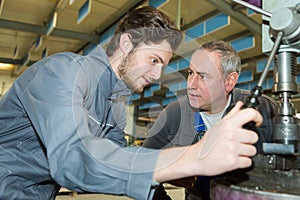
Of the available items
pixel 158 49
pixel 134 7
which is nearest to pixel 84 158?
pixel 158 49

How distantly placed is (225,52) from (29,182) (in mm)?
937

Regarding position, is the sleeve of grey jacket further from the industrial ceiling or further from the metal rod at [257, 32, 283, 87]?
the industrial ceiling

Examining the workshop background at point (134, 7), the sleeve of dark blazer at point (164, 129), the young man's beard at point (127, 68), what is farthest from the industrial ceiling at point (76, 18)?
the young man's beard at point (127, 68)

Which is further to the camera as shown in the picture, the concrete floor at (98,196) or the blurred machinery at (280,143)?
the concrete floor at (98,196)

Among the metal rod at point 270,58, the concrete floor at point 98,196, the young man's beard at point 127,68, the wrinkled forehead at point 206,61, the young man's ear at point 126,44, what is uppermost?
the wrinkled forehead at point 206,61

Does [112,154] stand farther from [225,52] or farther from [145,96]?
[225,52]

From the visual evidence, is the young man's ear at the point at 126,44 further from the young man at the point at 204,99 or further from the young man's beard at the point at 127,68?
the young man at the point at 204,99

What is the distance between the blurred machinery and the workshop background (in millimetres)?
441

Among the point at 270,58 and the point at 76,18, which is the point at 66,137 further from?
the point at 76,18

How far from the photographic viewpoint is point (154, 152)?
16.5 inches

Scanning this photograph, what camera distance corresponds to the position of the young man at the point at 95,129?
0.38 m

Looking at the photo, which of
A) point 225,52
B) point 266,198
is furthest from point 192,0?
point 266,198

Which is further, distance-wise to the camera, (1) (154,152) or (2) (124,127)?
(2) (124,127)

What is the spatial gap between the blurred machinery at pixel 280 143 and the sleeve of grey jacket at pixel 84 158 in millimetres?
123
